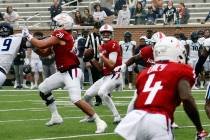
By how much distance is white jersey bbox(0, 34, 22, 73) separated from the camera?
11.3 metres

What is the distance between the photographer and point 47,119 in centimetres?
1324

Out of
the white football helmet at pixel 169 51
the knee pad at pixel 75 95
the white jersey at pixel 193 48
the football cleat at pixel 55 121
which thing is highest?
the white football helmet at pixel 169 51

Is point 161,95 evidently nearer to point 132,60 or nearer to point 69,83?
point 132,60

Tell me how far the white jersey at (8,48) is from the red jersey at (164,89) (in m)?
5.36

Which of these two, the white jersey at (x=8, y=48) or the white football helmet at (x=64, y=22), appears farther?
the white football helmet at (x=64, y=22)

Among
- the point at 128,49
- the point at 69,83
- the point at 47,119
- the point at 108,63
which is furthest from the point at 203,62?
the point at 128,49

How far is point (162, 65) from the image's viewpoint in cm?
626

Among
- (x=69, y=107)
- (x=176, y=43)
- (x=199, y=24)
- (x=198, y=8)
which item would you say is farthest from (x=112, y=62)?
(x=198, y=8)

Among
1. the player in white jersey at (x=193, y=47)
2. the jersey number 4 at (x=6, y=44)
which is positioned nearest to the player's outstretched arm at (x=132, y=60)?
the jersey number 4 at (x=6, y=44)

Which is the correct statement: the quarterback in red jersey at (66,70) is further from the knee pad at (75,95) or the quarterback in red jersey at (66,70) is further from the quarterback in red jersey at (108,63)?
the quarterback in red jersey at (108,63)

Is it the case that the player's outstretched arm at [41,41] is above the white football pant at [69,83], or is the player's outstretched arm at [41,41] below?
above

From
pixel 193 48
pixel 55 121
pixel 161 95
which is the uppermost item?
pixel 161 95

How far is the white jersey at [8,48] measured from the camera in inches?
444

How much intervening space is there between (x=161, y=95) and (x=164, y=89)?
0.06m
